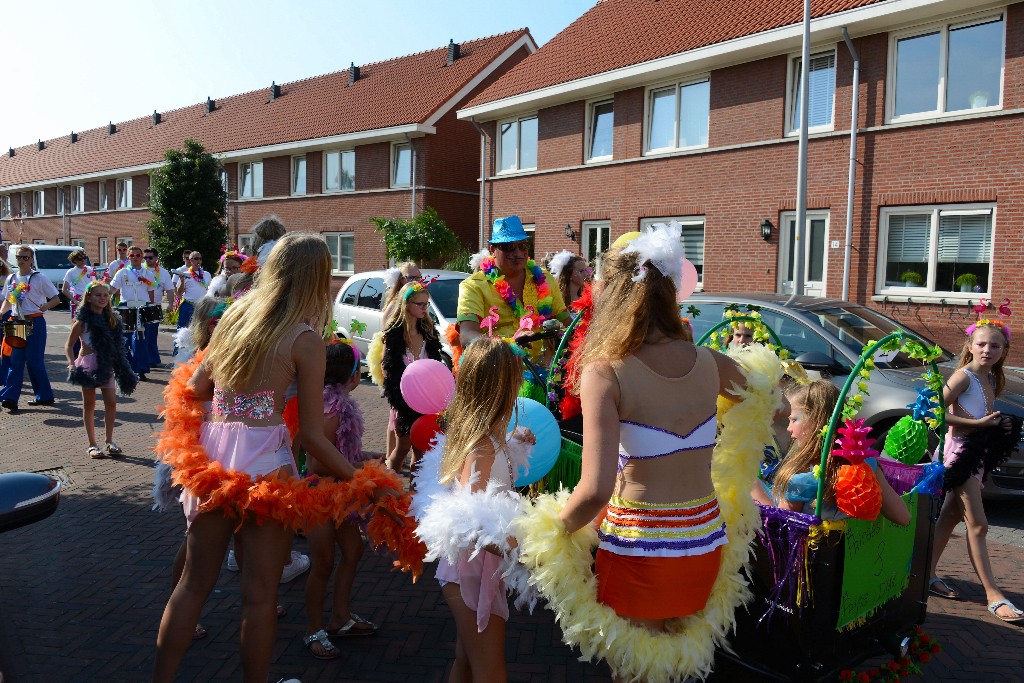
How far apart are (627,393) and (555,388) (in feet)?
6.91

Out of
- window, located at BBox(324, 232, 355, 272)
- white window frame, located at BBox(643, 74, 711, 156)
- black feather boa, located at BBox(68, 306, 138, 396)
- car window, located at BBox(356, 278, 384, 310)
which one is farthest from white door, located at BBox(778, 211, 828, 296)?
window, located at BBox(324, 232, 355, 272)

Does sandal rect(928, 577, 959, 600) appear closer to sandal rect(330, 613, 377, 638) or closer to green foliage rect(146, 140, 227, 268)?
sandal rect(330, 613, 377, 638)

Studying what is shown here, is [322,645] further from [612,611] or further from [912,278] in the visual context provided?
[912,278]

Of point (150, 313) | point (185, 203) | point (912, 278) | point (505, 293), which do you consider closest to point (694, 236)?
point (912, 278)

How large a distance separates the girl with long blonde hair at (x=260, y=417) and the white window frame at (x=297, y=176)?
1057 inches

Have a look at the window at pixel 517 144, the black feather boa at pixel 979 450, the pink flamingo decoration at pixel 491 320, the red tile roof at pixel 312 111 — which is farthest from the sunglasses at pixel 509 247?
the red tile roof at pixel 312 111

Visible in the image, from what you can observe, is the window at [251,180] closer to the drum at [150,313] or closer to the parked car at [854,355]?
the drum at [150,313]

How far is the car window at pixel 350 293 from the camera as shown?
12052mm

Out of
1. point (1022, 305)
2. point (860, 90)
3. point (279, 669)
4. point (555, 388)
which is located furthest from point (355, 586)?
point (860, 90)

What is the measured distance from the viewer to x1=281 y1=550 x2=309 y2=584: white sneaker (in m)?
4.60

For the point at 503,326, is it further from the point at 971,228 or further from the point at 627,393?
the point at 971,228

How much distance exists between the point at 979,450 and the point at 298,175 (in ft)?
90.9

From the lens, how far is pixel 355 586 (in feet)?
14.9

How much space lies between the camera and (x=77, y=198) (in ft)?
139
